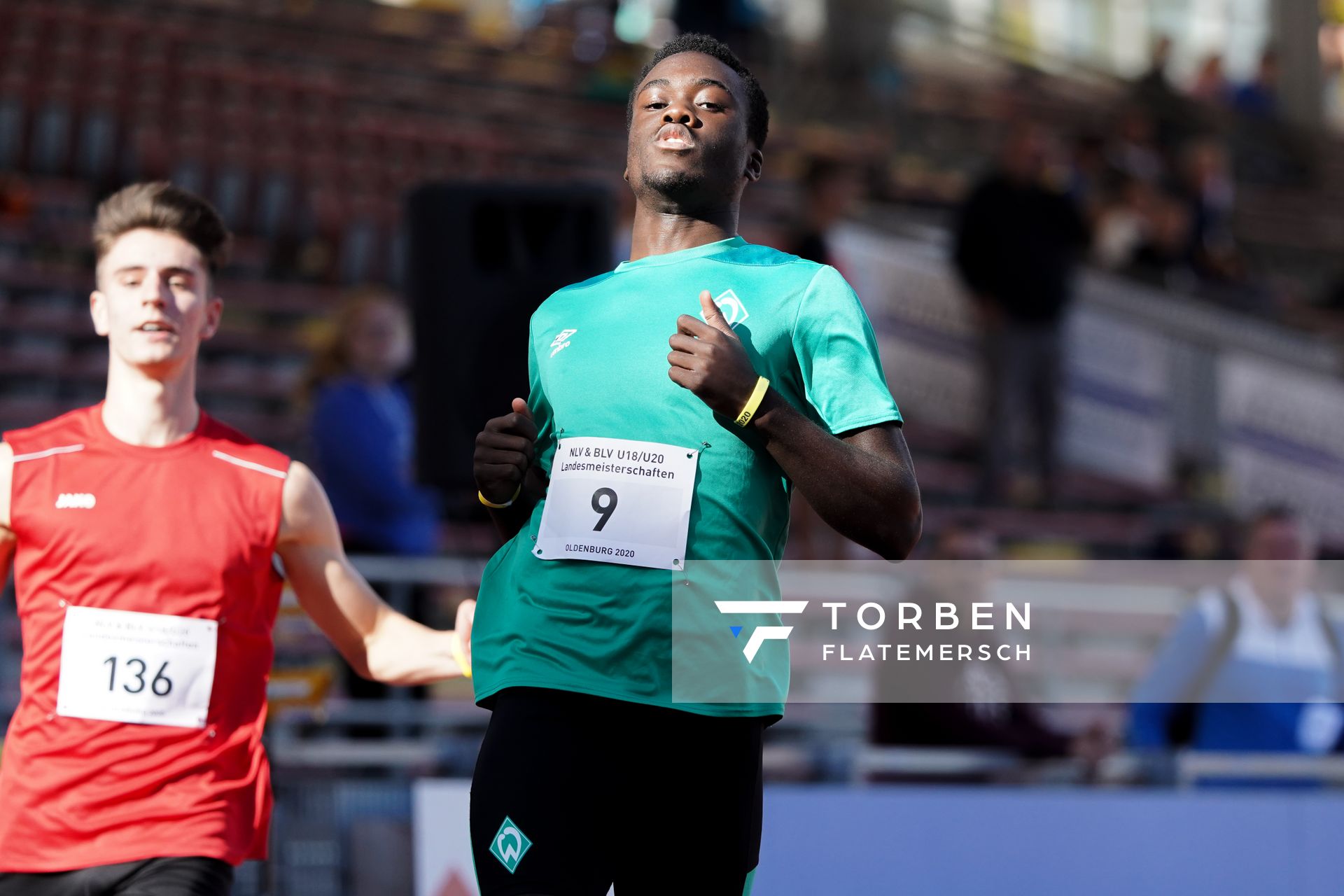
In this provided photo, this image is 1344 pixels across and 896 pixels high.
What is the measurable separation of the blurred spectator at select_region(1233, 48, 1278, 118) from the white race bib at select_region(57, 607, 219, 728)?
16.7 metres

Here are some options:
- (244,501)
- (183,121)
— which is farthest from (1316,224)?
(244,501)

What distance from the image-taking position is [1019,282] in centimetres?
957

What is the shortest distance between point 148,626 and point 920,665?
333 centimetres

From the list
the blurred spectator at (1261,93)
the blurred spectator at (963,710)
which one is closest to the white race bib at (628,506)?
the blurred spectator at (963,710)

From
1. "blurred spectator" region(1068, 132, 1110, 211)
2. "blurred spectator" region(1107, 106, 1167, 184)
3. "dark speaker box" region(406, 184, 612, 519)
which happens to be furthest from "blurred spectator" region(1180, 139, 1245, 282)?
"dark speaker box" region(406, 184, 612, 519)

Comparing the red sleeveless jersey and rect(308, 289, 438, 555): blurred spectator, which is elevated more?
rect(308, 289, 438, 555): blurred spectator

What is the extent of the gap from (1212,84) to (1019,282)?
31.0ft

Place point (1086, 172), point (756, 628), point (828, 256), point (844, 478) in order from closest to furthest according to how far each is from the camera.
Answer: point (844, 478), point (756, 628), point (828, 256), point (1086, 172)

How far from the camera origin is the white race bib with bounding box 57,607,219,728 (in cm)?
304

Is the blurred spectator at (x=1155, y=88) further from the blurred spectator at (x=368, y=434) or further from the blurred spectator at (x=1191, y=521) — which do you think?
the blurred spectator at (x=368, y=434)

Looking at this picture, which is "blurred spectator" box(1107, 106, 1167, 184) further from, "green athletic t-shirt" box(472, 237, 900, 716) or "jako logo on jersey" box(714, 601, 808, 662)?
"jako logo on jersey" box(714, 601, 808, 662)

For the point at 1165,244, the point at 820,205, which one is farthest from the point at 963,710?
the point at 1165,244

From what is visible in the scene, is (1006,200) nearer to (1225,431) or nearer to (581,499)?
(1225,431)

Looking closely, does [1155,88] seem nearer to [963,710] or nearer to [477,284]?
[963,710]
